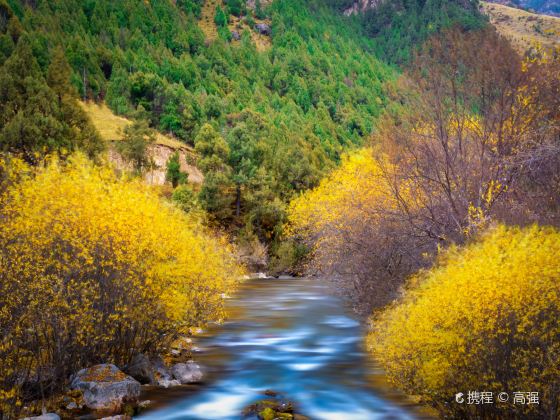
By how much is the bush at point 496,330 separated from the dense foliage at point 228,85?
5522cm

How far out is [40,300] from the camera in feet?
45.0

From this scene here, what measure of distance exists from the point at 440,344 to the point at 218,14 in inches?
7918

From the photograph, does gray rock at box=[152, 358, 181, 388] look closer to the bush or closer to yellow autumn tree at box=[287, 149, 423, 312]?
the bush

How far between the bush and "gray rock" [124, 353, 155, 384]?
8574mm

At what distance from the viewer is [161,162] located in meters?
91.0

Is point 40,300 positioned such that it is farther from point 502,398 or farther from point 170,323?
point 502,398

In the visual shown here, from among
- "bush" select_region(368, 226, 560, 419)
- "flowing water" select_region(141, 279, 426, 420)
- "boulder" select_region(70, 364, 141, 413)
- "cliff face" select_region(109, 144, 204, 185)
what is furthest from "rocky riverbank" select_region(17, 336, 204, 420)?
"cliff face" select_region(109, 144, 204, 185)

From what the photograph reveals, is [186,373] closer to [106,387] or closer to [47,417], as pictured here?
[106,387]

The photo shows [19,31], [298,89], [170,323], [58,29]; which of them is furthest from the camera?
[298,89]

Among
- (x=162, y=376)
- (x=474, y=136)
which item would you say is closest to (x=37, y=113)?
(x=162, y=376)

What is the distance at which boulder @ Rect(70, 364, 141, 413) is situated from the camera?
1530cm

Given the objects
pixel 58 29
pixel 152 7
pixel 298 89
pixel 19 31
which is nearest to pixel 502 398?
pixel 19 31

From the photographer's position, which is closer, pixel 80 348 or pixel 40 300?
pixel 40 300

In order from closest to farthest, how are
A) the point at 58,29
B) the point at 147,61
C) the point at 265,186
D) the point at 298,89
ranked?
the point at 265,186, the point at 58,29, the point at 147,61, the point at 298,89
